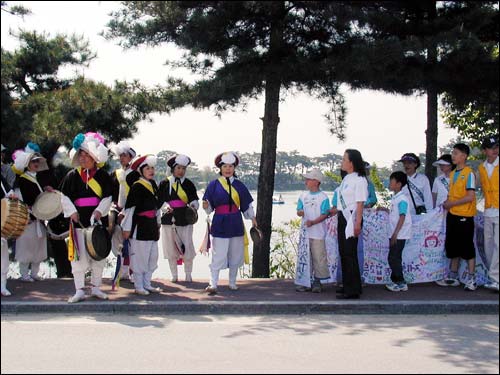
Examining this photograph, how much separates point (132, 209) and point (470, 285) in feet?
15.0

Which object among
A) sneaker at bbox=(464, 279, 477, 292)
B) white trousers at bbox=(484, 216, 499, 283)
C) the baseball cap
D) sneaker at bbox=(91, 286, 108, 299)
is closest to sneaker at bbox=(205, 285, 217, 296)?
sneaker at bbox=(91, 286, 108, 299)

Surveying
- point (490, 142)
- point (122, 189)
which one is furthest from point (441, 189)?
point (122, 189)

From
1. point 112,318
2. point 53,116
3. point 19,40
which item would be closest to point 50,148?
point 53,116

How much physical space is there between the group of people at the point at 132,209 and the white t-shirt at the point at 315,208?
732 mm

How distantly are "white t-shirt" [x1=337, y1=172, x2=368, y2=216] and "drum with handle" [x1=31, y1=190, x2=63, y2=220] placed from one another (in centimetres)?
374

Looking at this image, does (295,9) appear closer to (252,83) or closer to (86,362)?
(252,83)

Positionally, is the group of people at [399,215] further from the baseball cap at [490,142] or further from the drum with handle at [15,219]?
the drum with handle at [15,219]

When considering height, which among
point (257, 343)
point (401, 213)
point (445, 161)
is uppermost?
point (445, 161)

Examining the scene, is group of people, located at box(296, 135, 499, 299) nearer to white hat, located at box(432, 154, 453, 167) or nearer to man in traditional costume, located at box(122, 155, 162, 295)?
white hat, located at box(432, 154, 453, 167)

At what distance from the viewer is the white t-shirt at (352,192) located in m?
7.84

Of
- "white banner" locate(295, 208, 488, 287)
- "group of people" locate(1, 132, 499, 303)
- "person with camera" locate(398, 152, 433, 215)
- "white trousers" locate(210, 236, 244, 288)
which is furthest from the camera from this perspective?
"person with camera" locate(398, 152, 433, 215)

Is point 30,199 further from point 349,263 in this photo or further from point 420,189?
point 420,189

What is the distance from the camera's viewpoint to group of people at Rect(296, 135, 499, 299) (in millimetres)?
8008

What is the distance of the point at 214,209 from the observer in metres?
8.75
